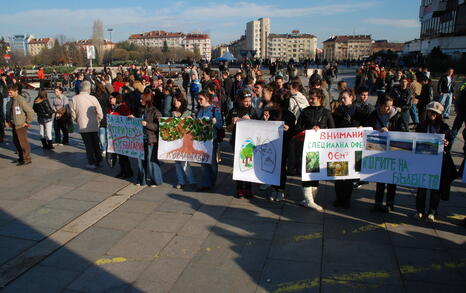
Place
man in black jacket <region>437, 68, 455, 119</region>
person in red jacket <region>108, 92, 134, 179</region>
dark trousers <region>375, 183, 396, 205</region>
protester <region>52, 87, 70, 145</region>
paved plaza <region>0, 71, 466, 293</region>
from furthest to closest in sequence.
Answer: man in black jacket <region>437, 68, 455, 119</region> → protester <region>52, 87, 70, 145</region> → person in red jacket <region>108, 92, 134, 179</region> → dark trousers <region>375, 183, 396, 205</region> → paved plaza <region>0, 71, 466, 293</region>

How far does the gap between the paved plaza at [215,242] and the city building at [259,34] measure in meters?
128

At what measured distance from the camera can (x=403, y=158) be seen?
17.5ft

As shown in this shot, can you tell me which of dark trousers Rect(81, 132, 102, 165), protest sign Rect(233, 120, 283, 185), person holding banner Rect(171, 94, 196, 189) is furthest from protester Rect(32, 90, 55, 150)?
protest sign Rect(233, 120, 283, 185)

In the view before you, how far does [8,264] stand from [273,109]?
4154mm

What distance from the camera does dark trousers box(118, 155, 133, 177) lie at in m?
7.58

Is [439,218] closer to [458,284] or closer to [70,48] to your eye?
[458,284]

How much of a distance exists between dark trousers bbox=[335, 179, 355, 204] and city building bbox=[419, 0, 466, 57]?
36.3 meters

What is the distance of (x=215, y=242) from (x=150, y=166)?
260cm

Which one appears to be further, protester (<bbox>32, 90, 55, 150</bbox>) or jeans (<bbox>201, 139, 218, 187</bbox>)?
protester (<bbox>32, 90, 55, 150</bbox>)

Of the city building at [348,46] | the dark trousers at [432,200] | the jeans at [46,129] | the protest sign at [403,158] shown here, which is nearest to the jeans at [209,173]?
the protest sign at [403,158]

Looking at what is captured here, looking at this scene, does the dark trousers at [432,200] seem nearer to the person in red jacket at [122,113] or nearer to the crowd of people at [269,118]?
the crowd of people at [269,118]

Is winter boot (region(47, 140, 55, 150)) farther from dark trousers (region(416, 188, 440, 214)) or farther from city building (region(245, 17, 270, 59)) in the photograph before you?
city building (region(245, 17, 270, 59))

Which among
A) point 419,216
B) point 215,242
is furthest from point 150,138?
point 419,216

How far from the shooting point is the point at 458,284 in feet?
12.7
